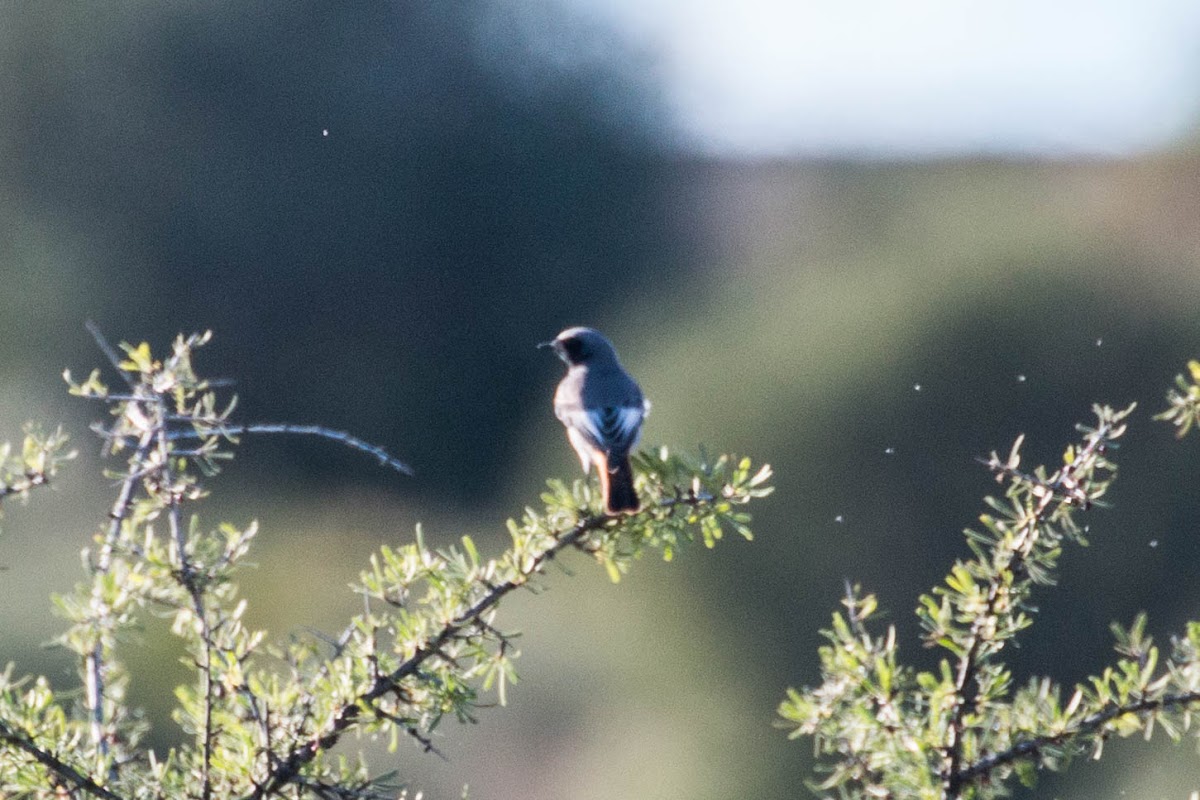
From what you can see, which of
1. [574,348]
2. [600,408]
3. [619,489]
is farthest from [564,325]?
[619,489]

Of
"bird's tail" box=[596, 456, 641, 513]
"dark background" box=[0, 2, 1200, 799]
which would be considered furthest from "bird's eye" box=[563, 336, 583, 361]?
"dark background" box=[0, 2, 1200, 799]

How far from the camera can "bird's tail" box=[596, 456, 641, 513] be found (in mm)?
2348

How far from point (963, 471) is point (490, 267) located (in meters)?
10.3

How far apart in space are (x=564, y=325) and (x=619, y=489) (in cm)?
1616

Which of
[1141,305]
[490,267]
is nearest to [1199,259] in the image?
[1141,305]

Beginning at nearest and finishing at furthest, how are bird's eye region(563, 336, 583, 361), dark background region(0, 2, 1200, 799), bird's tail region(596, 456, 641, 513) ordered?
bird's tail region(596, 456, 641, 513) < bird's eye region(563, 336, 583, 361) < dark background region(0, 2, 1200, 799)

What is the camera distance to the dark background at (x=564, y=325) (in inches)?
378

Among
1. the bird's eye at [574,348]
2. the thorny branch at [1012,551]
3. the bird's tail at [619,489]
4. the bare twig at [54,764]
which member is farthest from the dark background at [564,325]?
the bare twig at [54,764]

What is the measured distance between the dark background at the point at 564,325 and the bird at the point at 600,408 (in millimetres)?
3517

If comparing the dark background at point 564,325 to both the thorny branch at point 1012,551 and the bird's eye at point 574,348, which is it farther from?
the thorny branch at point 1012,551

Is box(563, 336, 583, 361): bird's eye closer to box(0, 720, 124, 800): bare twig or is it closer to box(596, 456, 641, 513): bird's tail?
box(596, 456, 641, 513): bird's tail

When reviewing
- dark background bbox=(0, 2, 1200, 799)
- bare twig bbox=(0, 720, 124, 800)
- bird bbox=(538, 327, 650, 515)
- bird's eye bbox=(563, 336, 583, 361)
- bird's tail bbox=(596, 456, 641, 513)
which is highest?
dark background bbox=(0, 2, 1200, 799)

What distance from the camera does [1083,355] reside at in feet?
33.9

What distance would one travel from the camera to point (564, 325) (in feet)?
61.0
